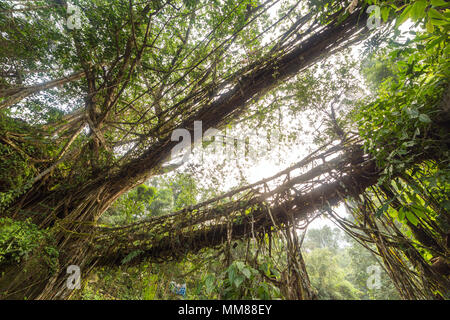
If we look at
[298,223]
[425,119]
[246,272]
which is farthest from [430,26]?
[246,272]

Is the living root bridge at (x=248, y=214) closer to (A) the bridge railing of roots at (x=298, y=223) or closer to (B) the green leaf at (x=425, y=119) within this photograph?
(A) the bridge railing of roots at (x=298, y=223)

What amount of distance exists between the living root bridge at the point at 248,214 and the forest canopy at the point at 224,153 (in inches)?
0.5

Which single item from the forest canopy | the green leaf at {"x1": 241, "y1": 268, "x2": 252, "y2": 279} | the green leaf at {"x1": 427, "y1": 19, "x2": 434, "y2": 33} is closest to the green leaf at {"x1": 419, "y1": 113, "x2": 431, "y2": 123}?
the forest canopy

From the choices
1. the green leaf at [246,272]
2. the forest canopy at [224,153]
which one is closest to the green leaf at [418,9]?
the forest canopy at [224,153]

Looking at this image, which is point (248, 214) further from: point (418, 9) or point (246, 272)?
point (418, 9)

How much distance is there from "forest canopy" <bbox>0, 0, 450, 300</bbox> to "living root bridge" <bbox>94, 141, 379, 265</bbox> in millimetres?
12

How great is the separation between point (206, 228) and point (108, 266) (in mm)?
1372

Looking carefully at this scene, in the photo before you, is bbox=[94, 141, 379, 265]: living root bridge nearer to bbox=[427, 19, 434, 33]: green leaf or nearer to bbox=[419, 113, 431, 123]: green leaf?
bbox=[419, 113, 431, 123]: green leaf

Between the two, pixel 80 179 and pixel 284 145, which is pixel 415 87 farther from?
pixel 80 179

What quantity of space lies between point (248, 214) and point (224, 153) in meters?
1.36

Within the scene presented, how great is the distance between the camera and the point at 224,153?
2740 millimetres

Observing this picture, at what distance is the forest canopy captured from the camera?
958mm

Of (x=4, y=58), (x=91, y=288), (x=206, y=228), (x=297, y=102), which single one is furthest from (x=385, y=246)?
(x=4, y=58)

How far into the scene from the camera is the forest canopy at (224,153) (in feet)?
3.14
